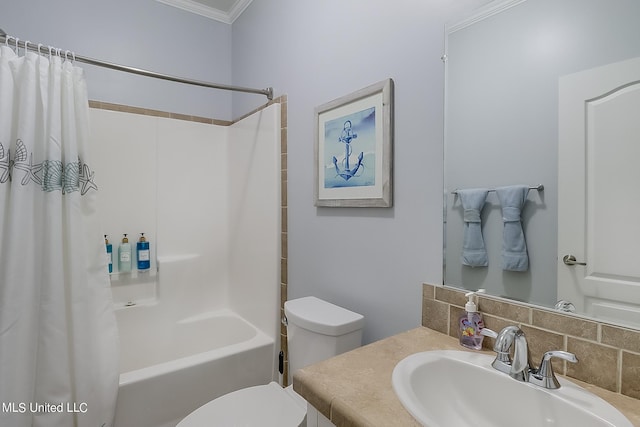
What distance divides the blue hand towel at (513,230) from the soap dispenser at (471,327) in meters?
0.16

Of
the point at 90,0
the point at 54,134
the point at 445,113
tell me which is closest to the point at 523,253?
Answer: the point at 445,113

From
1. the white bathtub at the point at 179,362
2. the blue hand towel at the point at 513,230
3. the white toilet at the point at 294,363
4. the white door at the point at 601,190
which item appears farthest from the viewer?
the white bathtub at the point at 179,362

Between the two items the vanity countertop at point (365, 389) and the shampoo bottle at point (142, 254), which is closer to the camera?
the vanity countertop at point (365, 389)

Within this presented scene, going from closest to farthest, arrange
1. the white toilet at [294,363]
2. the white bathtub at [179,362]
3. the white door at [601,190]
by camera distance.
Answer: the white door at [601,190]
the white toilet at [294,363]
the white bathtub at [179,362]

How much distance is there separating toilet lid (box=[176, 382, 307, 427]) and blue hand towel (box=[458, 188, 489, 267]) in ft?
2.93

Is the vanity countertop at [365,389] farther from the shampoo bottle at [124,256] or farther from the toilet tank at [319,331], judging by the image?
the shampoo bottle at [124,256]

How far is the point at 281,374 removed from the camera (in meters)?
1.94

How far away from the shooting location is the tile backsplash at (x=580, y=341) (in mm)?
706

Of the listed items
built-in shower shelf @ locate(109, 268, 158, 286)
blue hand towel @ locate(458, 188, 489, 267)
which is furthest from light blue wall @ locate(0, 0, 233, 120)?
blue hand towel @ locate(458, 188, 489, 267)

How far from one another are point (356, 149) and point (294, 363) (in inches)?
39.5

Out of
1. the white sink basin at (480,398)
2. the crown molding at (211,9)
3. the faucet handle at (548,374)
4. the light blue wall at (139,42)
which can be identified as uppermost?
the crown molding at (211,9)

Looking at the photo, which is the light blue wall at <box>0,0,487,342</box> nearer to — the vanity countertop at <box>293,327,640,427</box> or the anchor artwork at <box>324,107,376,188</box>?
the anchor artwork at <box>324,107,376,188</box>

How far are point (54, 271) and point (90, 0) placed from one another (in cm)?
184

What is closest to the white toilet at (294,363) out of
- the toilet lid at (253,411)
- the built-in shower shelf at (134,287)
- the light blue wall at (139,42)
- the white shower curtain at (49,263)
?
the toilet lid at (253,411)
